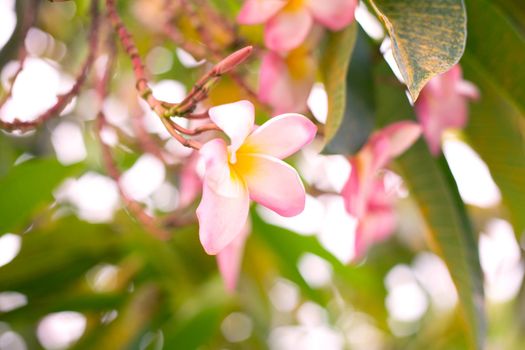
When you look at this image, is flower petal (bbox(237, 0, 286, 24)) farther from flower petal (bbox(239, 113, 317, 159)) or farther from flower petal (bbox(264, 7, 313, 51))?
flower petal (bbox(239, 113, 317, 159))

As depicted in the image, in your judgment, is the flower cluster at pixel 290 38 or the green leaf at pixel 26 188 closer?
the flower cluster at pixel 290 38

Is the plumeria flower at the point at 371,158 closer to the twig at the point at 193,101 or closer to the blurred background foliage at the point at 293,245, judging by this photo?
the blurred background foliage at the point at 293,245

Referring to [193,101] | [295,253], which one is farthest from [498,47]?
[295,253]

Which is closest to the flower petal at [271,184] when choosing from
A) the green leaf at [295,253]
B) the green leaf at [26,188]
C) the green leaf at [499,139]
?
the green leaf at [499,139]

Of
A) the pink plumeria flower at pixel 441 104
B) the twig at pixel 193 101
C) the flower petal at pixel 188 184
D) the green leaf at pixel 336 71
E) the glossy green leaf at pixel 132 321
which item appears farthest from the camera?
the glossy green leaf at pixel 132 321

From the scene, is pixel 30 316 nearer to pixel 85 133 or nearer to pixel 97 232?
pixel 97 232

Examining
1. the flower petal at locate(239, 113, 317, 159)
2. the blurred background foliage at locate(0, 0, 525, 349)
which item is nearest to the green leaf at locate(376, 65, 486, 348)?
the blurred background foliage at locate(0, 0, 525, 349)

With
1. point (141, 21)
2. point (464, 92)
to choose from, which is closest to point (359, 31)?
point (464, 92)
